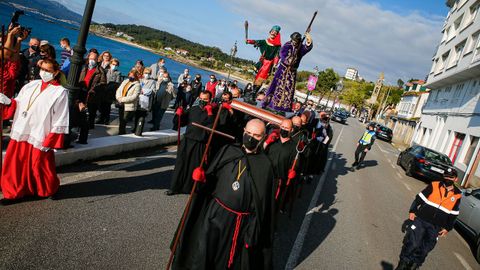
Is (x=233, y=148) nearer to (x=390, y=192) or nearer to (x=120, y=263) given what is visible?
(x=120, y=263)

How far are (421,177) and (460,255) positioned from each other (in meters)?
9.49

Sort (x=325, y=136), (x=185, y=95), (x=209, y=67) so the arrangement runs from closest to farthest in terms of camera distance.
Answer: (x=325, y=136)
(x=185, y=95)
(x=209, y=67)

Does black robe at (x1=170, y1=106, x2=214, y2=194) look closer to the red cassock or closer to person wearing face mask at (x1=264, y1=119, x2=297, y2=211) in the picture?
person wearing face mask at (x1=264, y1=119, x2=297, y2=211)

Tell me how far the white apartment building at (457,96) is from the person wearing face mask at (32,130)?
1839cm

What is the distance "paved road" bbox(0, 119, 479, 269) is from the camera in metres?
3.86

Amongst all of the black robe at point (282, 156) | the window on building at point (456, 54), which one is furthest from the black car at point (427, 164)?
the window on building at point (456, 54)

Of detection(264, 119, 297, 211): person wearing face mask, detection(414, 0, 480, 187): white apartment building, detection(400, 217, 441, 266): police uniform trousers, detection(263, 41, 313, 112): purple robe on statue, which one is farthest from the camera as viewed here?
detection(414, 0, 480, 187): white apartment building

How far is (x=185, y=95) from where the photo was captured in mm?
15203

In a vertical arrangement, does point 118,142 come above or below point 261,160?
below

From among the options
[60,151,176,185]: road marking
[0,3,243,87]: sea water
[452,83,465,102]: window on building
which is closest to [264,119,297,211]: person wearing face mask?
[60,151,176,185]: road marking

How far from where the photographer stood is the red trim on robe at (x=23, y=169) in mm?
4477

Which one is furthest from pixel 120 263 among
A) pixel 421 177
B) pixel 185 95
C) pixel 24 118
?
pixel 421 177

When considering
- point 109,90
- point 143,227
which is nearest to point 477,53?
point 109,90

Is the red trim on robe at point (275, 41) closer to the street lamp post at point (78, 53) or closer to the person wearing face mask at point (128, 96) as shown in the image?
the person wearing face mask at point (128, 96)
